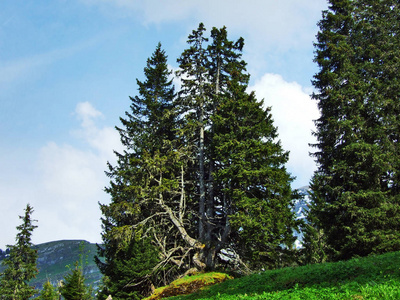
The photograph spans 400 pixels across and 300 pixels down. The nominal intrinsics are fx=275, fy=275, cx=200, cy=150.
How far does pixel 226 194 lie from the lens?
2058cm

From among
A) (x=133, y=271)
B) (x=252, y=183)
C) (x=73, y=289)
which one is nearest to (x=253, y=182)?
(x=252, y=183)

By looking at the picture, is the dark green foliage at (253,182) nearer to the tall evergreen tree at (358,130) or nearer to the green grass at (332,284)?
the tall evergreen tree at (358,130)

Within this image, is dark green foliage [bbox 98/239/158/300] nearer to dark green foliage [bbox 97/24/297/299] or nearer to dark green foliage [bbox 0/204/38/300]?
dark green foliage [bbox 97/24/297/299]

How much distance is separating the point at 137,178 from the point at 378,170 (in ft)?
56.3

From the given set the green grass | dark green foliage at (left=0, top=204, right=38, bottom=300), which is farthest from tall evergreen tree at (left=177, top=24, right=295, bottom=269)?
dark green foliage at (left=0, top=204, right=38, bottom=300)

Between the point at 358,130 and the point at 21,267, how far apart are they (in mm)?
37825

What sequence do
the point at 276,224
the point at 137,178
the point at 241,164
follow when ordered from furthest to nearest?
the point at 137,178 < the point at 241,164 < the point at 276,224

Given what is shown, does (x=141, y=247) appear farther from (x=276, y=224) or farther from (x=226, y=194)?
(x=276, y=224)

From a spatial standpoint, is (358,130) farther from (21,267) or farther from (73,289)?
(21,267)

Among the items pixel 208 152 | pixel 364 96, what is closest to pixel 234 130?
pixel 208 152

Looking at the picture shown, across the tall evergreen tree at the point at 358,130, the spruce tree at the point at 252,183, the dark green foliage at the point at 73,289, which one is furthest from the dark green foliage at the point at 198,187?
the dark green foliage at the point at 73,289

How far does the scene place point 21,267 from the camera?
32.4 m

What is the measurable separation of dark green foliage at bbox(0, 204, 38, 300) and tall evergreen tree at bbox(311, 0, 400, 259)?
32.7 m

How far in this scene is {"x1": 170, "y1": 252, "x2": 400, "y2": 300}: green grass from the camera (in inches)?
244
